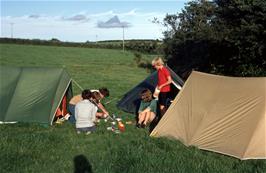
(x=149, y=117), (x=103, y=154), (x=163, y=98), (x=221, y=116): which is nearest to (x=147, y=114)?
(x=149, y=117)

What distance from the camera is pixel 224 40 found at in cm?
2453

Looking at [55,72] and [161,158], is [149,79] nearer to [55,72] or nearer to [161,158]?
[55,72]

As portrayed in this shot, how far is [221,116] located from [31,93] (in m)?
5.43

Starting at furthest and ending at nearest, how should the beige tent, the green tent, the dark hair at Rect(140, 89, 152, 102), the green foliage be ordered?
1. the green foliage
2. the green tent
3. the dark hair at Rect(140, 89, 152, 102)
4. the beige tent

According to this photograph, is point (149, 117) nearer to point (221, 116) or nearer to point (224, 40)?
point (221, 116)

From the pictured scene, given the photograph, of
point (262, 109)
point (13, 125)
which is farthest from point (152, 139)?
point (13, 125)

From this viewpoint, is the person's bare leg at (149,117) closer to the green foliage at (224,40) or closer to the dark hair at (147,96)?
the dark hair at (147,96)

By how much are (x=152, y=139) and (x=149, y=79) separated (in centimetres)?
494

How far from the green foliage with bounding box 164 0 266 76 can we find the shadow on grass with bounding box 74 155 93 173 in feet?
48.0

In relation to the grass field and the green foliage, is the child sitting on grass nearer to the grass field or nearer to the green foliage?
the grass field

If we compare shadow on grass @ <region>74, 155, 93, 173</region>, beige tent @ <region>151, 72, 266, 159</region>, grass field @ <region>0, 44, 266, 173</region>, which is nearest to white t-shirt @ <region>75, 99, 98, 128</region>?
grass field @ <region>0, 44, 266, 173</region>

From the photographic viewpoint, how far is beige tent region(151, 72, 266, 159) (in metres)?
8.51

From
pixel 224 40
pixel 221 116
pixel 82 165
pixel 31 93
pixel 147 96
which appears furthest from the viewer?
pixel 224 40

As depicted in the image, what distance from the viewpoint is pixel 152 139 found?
9703mm
